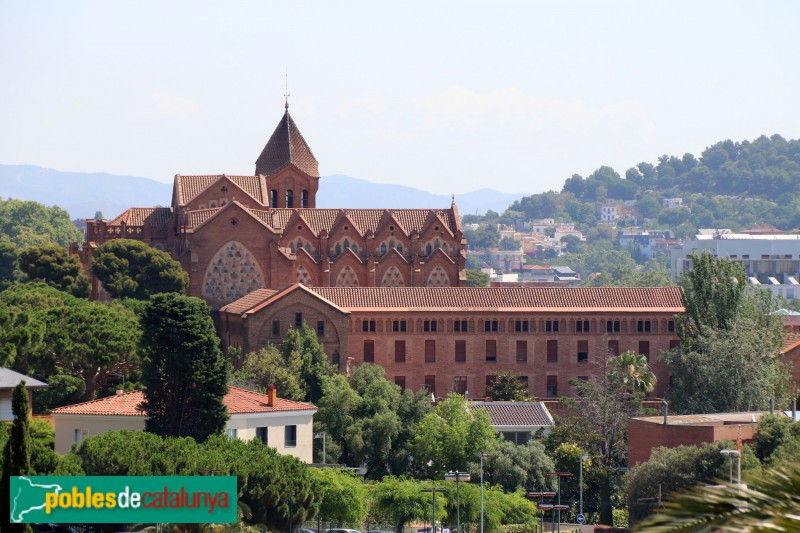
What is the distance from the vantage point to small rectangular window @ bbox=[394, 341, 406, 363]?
9969 centimetres

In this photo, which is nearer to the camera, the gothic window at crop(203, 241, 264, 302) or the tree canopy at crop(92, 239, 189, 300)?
the tree canopy at crop(92, 239, 189, 300)

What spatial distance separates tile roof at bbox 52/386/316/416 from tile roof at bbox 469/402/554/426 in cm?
1324

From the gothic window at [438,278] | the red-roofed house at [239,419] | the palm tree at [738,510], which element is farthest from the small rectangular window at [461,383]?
the palm tree at [738,510]

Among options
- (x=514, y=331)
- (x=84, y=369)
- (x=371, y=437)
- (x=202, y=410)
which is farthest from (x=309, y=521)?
(x=514, y=331)

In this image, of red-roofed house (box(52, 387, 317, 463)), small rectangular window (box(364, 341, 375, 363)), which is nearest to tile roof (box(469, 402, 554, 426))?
small rectangular window (box(364, 341, 375, 363))

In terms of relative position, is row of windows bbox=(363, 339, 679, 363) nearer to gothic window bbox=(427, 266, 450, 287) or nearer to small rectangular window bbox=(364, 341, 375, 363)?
small rectangular window bbox=(364, 341, 375, 363)

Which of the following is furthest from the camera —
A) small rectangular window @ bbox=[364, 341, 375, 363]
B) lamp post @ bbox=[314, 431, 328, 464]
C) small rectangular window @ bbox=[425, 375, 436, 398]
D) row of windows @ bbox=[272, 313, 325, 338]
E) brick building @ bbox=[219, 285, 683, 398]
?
small rectangular window @ bbox=[425, 375, 436, 398]

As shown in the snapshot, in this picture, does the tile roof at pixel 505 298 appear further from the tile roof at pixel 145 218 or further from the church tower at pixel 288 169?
the church tower at pixel 288 169

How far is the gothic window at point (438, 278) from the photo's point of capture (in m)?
113

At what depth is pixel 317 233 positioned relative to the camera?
112875mm

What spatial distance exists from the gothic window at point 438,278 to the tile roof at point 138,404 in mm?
36535

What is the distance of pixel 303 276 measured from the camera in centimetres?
11038

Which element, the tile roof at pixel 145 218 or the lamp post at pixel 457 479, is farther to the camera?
the tile roof at pixel 145 218

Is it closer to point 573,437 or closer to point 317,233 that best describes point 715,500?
point 573,437
